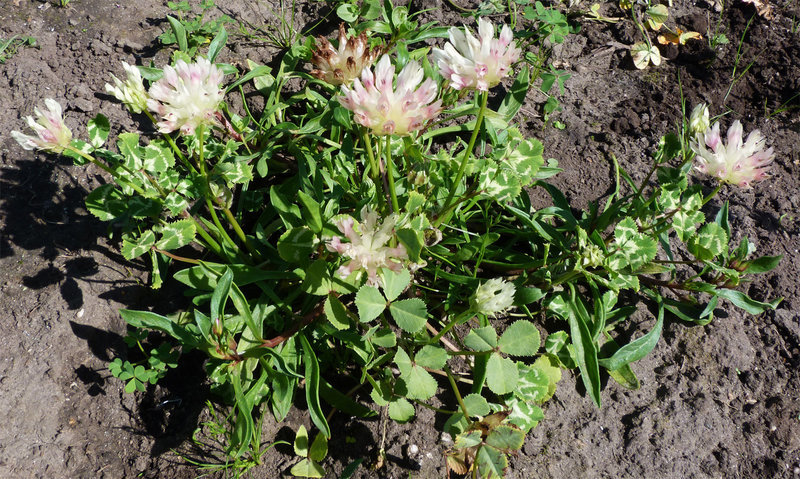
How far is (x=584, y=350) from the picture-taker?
2.09 metres

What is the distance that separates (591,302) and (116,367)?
5.98ft

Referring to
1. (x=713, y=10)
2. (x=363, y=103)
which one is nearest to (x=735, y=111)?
(x=713, y=10)

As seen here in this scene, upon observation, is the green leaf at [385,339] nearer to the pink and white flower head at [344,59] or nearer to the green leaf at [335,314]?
the green leaf at [335,314]

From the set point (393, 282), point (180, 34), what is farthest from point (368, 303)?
point (180, 34)

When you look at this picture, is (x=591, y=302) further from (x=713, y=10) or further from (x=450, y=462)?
(x=713, y=10)

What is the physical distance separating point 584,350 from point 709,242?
557 millimetres

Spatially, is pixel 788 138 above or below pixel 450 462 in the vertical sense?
above

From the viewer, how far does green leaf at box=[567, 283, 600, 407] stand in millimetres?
2029

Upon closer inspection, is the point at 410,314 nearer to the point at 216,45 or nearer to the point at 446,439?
the point at 446,439

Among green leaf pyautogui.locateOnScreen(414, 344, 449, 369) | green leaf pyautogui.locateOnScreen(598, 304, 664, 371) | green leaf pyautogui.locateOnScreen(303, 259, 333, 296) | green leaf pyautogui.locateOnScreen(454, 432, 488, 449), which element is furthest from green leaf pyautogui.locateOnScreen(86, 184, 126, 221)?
green leaf pyautogui.locateOnScreen(598, 304, 664, 371)

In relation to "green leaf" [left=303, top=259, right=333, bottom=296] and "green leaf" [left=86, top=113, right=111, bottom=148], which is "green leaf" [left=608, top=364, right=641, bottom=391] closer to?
"green leaf" [left=303, top=259, right=333, bottom=296]

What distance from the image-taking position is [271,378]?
2010 millimetres

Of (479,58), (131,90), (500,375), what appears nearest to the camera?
(479,58)

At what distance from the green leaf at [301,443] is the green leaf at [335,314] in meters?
0.51
